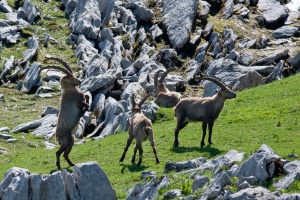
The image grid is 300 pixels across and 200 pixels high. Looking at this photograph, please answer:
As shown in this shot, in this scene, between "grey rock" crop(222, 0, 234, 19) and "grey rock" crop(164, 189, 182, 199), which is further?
"grey rock" crop(222, 0, 234, 19)

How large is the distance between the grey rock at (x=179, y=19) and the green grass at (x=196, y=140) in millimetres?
16822

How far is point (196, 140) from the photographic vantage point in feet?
103

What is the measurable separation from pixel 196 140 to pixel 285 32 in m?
30.6

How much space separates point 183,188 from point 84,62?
3314 centimetres

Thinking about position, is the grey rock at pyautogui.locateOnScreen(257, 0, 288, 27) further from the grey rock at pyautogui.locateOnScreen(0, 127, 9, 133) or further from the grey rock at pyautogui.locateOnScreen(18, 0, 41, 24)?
the grey rock at pyautogui.locateOnScreen(0, 127, 9, 133)

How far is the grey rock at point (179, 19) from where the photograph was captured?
184ft

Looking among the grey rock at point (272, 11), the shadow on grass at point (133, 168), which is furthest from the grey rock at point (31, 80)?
the grey rock at point (272, 11)

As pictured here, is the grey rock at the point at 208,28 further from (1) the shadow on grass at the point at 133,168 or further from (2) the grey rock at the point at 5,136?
(1) the shadow on grass at the point at 133,168

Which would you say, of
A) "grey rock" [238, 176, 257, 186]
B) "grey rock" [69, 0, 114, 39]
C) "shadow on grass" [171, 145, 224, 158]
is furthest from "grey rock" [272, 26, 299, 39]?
"grey rock" [238, 176, 257, 186]

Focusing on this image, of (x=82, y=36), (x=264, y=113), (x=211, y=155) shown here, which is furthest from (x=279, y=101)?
(x=82, y=36)

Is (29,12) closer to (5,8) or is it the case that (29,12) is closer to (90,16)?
(5,8)

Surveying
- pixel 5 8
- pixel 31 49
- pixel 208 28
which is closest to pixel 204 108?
pixel 31 49

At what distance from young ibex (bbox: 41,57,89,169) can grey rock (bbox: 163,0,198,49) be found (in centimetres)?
2760

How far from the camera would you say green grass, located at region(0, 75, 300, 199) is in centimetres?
2696
